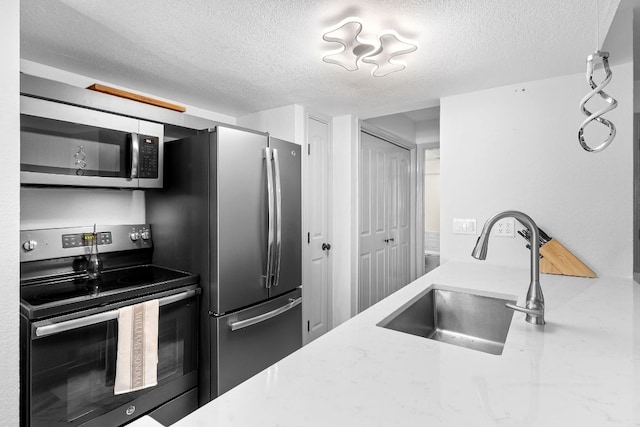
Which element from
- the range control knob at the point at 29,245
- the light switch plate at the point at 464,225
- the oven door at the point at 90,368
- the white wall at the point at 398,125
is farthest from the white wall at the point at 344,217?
the range control knob at the point at 29,245

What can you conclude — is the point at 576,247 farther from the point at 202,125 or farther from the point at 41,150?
the point at 41,150

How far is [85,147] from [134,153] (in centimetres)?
23

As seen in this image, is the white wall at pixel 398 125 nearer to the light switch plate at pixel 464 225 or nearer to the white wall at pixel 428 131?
the white wall at pixel 428 131

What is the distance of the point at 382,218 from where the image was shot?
360 centimetres

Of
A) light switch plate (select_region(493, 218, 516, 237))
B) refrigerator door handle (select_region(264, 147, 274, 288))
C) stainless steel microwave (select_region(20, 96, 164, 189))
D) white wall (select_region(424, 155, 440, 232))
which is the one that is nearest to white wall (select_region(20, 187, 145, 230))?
stainless steel microwave (select_region(20, 96, 164, 189))

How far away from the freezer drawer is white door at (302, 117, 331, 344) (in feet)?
1.47

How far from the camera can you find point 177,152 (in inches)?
82.0

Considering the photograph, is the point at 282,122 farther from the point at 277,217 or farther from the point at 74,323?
the point at 74,323

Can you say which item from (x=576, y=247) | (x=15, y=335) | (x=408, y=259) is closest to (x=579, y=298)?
(x=576, y=247)

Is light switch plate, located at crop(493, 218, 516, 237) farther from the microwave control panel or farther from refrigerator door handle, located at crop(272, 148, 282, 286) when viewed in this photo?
the microwave control panel

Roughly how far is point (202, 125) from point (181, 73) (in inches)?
16.0

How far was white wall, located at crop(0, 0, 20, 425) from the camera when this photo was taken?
110 cm

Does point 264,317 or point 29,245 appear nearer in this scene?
point 29,245

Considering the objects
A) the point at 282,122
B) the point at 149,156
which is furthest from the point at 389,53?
the point at 149,156
